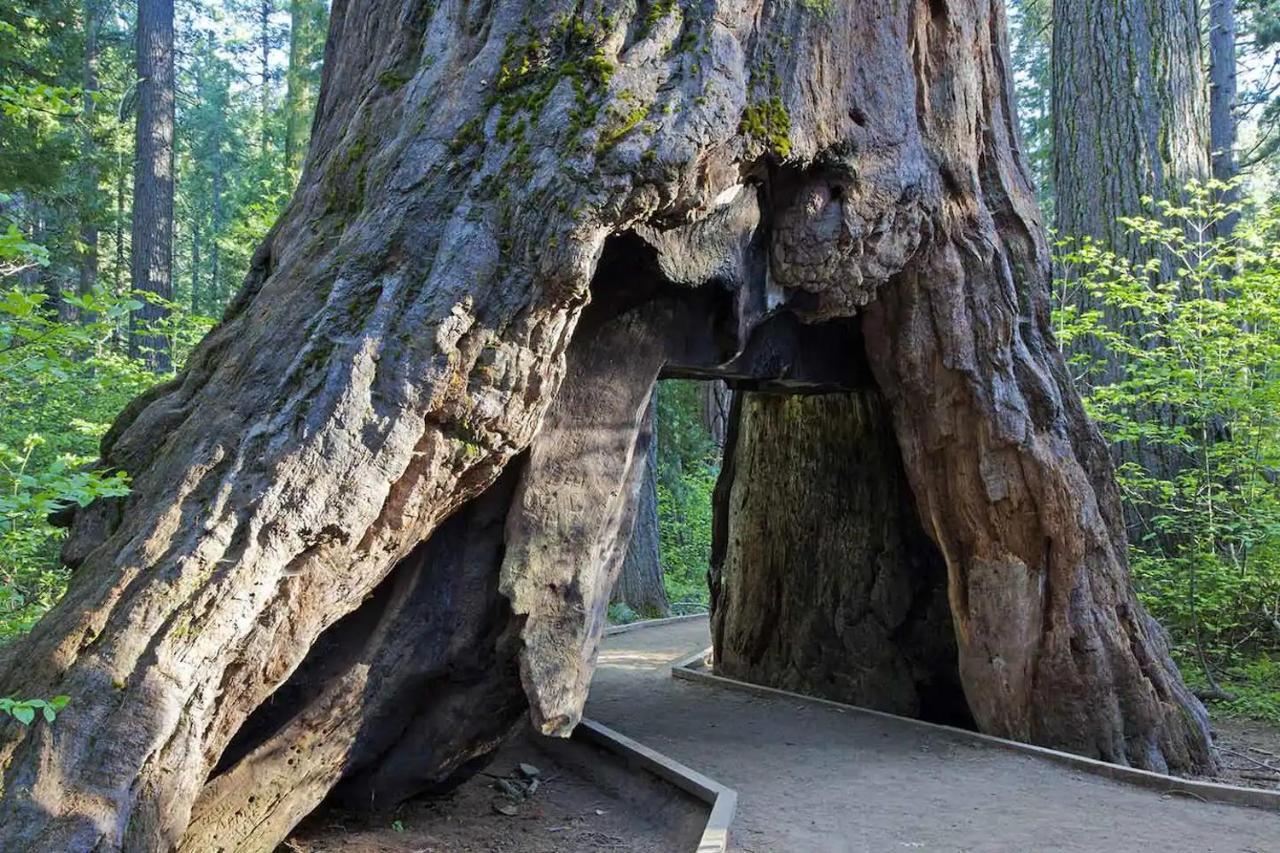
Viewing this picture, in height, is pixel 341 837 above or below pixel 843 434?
below

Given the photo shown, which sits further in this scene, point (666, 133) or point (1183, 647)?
point (1183, 647)

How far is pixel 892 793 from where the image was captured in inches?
241

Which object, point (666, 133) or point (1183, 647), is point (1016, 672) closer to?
point (1183, 647)

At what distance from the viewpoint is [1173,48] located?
10320mm

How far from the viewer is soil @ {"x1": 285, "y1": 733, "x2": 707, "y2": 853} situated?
17.1ft

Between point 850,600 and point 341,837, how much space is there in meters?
4.70

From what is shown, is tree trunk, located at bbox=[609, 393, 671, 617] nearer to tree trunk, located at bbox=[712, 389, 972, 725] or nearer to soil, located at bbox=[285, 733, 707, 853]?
tree trunk, located at bbox=[712, 389, 972, 725]

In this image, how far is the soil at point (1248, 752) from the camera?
669 cm

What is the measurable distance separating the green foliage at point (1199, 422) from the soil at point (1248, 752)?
1.36 feet

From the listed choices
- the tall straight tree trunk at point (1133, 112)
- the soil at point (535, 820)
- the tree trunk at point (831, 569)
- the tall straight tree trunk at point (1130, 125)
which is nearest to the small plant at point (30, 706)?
the soil at point (535, 820)

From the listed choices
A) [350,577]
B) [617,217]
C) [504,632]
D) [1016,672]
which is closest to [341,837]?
[504,632]

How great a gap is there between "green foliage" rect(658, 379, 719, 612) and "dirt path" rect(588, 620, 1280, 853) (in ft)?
34.6

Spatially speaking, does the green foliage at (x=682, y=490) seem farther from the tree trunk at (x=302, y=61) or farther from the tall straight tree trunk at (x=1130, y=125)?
the tall straight tree trunk at (x=1130, y=125)

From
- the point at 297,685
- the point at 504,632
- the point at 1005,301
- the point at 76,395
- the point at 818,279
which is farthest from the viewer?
the point at 76,395
